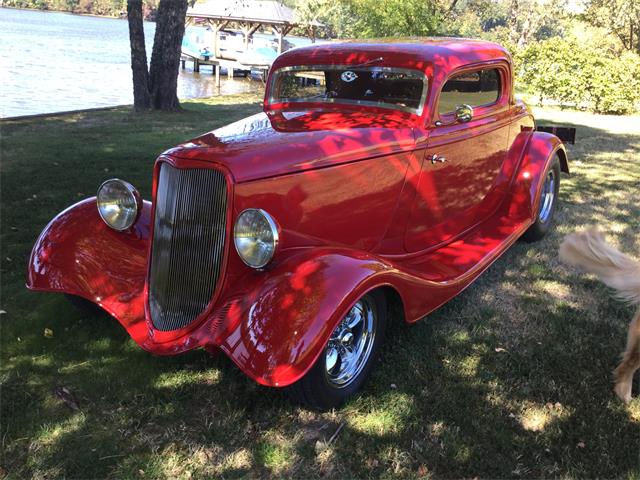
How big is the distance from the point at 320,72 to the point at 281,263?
2.10 meters

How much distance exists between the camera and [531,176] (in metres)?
5.05

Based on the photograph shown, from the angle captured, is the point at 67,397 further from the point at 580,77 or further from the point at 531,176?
the point at 580,77

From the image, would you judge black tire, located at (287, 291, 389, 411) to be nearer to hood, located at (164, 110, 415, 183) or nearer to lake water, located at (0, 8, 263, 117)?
hood, located at (164, 110, 415, 183)

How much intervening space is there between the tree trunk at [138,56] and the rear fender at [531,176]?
9.53m

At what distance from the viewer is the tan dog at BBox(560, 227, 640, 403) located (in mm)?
3073

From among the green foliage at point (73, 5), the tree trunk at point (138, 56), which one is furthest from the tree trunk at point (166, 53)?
the green foliage at point (73, 5)

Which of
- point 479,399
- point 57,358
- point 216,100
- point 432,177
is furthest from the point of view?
point 216,100

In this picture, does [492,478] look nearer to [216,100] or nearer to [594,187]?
[594,187]

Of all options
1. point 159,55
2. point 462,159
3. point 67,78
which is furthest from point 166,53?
point 462,159

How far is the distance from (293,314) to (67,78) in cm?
1990

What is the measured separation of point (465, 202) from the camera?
4.51 metres

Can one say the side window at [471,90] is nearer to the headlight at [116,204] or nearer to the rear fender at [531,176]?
the rear fender at [531,176]

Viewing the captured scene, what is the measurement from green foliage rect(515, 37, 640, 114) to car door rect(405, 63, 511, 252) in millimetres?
11805

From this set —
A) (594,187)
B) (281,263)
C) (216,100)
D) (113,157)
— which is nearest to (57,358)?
(281,263)
